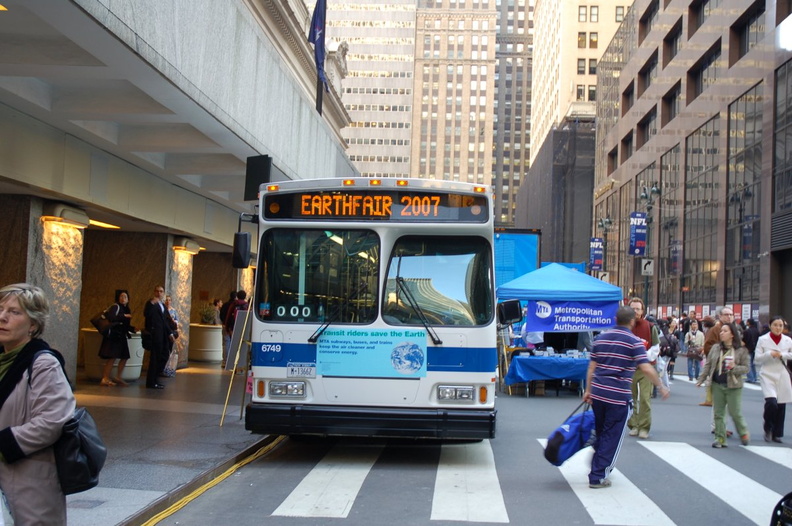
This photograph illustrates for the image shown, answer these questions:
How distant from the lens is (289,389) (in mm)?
8867

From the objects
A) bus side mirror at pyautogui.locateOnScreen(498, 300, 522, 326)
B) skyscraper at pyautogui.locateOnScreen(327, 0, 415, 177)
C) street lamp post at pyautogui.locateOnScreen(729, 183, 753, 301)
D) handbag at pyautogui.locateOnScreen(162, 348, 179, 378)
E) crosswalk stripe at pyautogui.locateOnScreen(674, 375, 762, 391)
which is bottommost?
crosswalk stripe at pyautogui.locateOnScreen(674, 375, 762, 391)

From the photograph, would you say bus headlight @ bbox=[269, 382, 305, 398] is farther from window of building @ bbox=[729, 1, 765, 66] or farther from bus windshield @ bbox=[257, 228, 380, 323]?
window of building @ bbox=[729, 1, 765, 66]

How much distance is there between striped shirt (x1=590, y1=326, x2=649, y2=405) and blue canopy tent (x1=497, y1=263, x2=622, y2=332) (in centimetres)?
950

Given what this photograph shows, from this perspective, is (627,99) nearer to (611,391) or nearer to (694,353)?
(694,353)

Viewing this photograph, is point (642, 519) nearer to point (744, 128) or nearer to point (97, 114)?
point (97, 114)

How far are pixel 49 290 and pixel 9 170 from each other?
2827mm

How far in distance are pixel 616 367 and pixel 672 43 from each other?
146 feet

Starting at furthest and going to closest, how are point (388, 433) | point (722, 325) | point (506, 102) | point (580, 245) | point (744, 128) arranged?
1. point (506, 102)
2. point (580, 245)
3. point (744, 128)
4. point (722, 325)
5. point (388, 433)

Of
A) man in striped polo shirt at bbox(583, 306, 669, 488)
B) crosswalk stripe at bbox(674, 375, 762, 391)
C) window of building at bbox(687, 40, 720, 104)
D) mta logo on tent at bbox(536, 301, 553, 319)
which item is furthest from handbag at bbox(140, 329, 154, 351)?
window of building at bbox(687, 40, 720, 104)

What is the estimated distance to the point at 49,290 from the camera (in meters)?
13.0

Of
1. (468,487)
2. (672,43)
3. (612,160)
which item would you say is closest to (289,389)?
(468,487)

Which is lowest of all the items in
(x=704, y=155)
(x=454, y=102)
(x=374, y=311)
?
(x=374, y=311)

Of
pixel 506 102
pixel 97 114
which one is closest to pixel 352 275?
pixel 97 114

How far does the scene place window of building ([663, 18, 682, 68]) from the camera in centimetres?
4658
